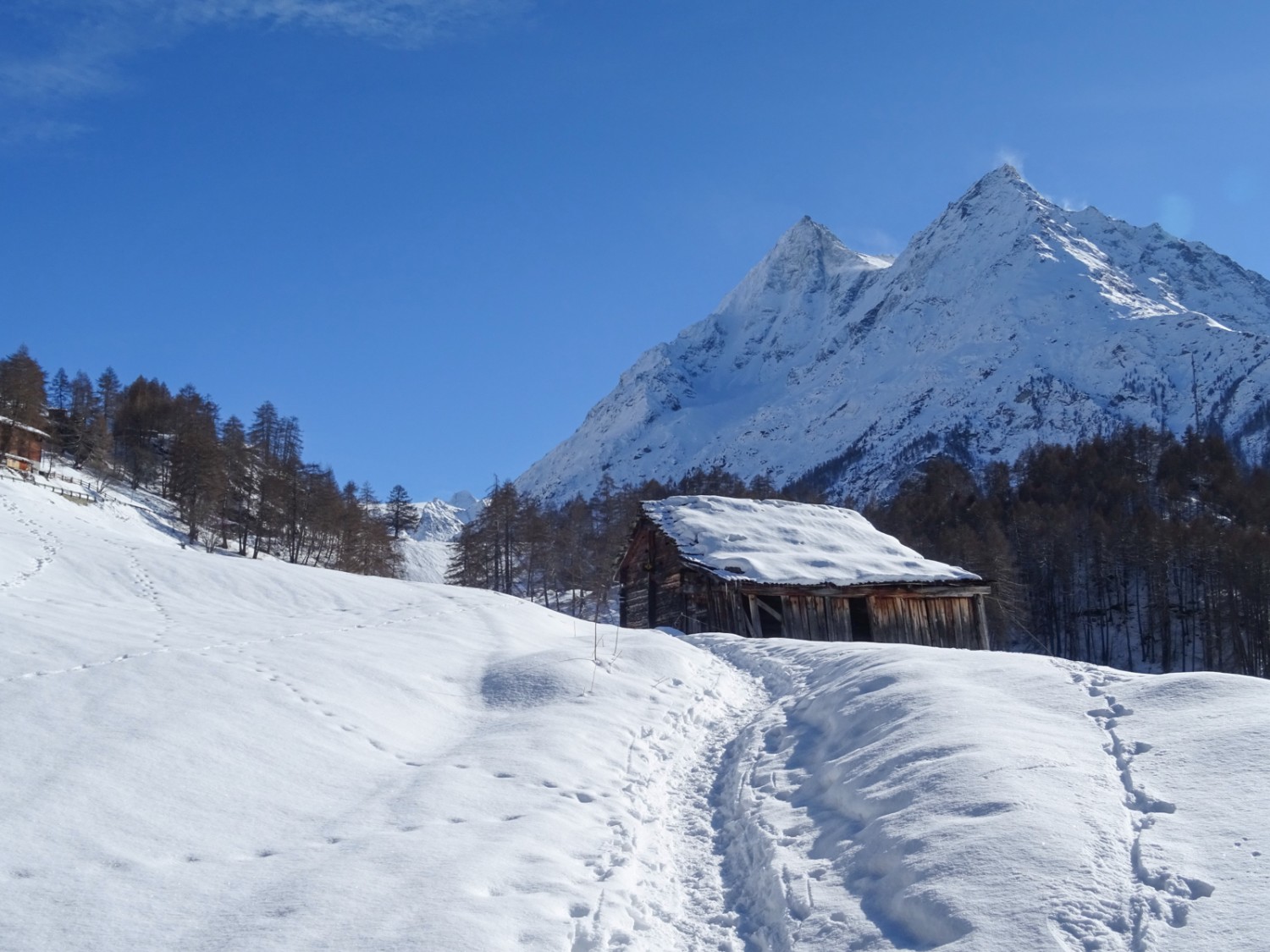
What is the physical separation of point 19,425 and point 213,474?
12276 millimetres

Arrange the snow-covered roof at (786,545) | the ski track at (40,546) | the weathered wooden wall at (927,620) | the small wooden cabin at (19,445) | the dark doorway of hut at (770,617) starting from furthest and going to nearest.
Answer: the small wooden cabin at (19,445), the weathered wooden wall at (927,620), the snow-covered roof at (786,545), the dark doorway of hut at (770,617), the ski track at (40,546)

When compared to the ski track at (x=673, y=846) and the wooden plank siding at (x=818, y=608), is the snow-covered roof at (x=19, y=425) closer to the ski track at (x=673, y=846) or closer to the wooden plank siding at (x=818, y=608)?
the wooden plank siding at (x=818, y=608)

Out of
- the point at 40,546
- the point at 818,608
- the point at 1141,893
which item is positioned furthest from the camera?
the point at 818,608

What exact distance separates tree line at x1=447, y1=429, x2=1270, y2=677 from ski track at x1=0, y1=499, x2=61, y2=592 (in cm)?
2559

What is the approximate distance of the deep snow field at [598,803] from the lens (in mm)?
5078

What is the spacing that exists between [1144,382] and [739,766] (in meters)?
169

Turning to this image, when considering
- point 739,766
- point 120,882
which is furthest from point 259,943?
point 739,766

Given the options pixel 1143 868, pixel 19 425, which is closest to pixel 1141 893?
pixel 1143 868

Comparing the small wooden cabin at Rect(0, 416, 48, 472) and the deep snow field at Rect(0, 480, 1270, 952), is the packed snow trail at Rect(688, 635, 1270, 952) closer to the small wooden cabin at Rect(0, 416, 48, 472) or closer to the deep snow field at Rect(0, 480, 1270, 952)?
the deep snow field at Rect(0, 480, 1270, 952)

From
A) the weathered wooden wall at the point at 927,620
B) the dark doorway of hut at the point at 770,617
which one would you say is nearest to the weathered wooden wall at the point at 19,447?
the dark doorway of hut at the point at 770,617

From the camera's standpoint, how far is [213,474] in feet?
170

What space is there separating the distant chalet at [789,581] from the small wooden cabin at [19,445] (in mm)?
40769

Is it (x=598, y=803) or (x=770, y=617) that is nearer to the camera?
(x=598, y=803)

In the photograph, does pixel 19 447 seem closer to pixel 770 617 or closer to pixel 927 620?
pixel 770 617
